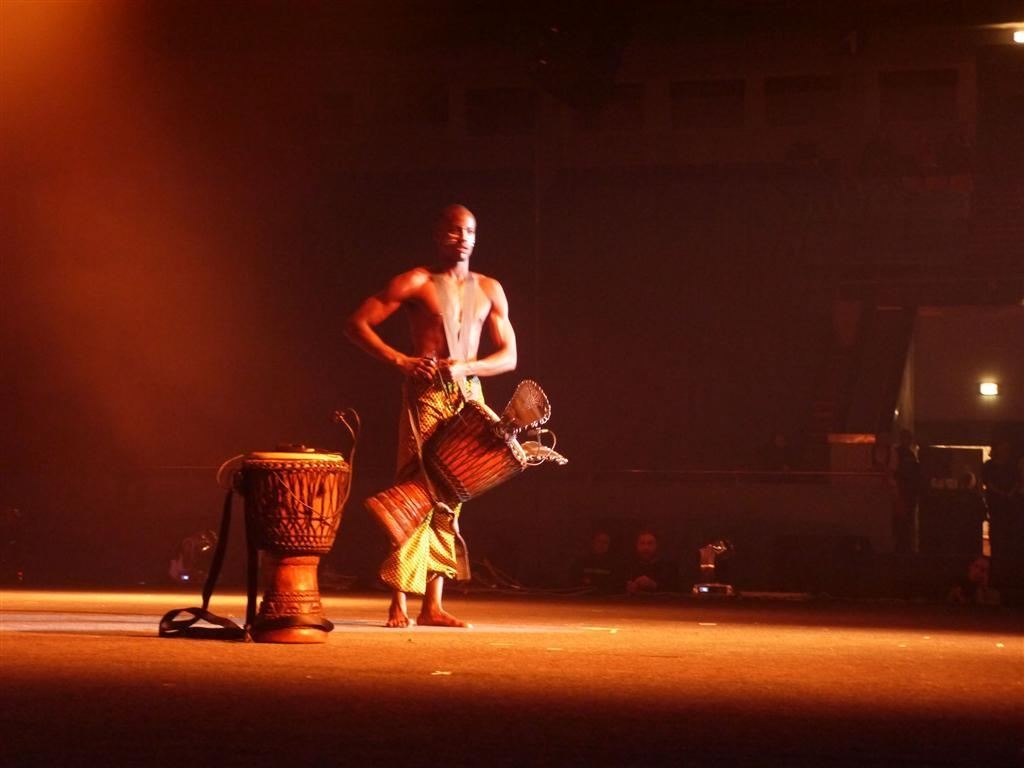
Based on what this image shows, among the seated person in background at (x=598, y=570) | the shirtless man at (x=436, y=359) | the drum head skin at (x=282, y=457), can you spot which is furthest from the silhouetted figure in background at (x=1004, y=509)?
the drum head skin at (x=282, y=457)

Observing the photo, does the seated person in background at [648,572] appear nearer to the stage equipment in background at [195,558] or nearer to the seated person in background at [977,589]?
the seated person in background at [977,589]

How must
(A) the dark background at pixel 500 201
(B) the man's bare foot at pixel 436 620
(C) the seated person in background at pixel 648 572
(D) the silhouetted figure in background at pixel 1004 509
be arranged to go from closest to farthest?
(B) the man's bare foot at pixel 436 620, (C) the seated person in background at pixel 648 572, (D) the silhouetted figure in background at pixel 1004 509, (A) the dark background at pixel 500 201

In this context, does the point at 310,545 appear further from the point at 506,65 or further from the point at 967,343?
the point at 967,343

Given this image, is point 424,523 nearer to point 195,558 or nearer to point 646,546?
point 646,546

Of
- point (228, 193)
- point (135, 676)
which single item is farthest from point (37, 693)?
point (228, 193)

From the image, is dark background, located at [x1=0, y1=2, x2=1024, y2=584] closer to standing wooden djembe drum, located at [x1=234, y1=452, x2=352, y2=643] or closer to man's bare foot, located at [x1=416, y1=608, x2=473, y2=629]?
man's bare foot, located at [x1=416, y1=608, x2=473, y2=629]

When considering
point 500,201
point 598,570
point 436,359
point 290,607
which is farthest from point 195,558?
point 500,201

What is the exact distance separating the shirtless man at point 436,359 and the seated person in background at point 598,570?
6.57m

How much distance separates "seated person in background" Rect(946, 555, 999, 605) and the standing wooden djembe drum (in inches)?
316

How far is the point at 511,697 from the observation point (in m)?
4.87

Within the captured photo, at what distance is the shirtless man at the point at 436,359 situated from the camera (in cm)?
805

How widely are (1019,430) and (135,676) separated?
2380 cm

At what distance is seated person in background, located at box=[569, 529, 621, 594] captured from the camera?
587 inches

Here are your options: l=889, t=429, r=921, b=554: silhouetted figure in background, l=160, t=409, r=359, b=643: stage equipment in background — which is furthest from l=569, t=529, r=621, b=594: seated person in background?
l=160, t=409, r=359, b=643: stage equipment in background
